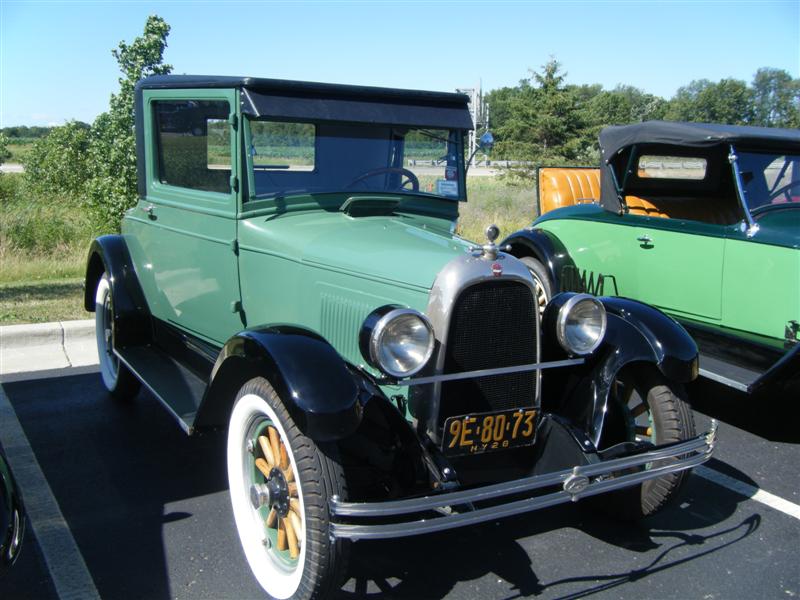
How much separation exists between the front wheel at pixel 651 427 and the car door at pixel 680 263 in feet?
6.36

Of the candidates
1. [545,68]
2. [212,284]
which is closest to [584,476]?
[212,284]

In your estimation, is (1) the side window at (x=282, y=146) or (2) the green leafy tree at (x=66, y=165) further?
(2) the green leafy tree at (x=66, y=165)

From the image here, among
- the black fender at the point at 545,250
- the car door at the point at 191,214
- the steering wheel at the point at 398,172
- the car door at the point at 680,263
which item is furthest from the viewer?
the black fender at the point at 545,250

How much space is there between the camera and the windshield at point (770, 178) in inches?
194

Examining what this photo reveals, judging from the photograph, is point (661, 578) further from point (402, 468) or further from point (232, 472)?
point (232, 472)

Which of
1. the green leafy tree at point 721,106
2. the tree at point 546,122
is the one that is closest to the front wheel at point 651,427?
the tree at point 546,122

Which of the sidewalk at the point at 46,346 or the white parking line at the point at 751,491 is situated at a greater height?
the sidewalk at the point at 46,346

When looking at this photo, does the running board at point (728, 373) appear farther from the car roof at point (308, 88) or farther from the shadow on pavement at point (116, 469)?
the shadow on pavement at point (116, 469)

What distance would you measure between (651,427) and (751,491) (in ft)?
2.98

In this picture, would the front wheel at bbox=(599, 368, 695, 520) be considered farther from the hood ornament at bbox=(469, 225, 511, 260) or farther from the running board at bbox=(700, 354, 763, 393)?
the running board at bbox=(700, 354, 763, 393)

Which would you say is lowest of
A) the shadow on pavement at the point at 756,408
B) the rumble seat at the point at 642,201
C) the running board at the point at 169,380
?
the shadow on pavement at the point at 756,408

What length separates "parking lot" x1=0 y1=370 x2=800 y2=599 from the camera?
2836mm

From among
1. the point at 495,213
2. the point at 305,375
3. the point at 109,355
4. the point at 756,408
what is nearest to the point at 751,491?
the point at 756,408

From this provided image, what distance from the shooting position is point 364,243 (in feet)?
10.7
